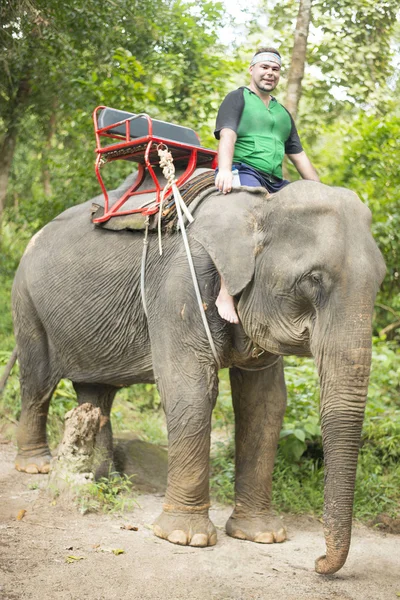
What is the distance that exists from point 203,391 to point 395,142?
5.63 m

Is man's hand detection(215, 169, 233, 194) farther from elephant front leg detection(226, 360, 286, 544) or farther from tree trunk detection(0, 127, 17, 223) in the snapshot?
tree trunk detection(0, 127, 17, 223)

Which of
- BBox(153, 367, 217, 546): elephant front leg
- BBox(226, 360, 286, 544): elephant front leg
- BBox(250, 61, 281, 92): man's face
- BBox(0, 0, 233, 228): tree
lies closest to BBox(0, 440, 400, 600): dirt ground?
BBox(153, 367, 217, 546): elephant front leg

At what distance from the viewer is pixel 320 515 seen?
17.7ft

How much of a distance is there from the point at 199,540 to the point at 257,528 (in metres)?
0.50

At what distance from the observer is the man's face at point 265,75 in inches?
184

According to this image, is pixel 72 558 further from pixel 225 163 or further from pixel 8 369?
pixel 8 369

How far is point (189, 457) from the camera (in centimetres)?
450

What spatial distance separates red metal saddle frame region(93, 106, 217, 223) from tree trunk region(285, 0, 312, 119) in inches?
58.1

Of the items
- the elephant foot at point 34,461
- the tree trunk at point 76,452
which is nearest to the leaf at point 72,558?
the tree trunk at point 76,452

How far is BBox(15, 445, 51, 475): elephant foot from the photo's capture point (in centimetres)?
598

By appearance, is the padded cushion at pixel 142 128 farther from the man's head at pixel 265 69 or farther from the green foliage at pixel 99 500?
the green foliage at pixel 99 500

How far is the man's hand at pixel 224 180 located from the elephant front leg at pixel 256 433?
1.24 meters

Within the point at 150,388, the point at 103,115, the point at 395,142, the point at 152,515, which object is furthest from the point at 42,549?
the point at 395,142

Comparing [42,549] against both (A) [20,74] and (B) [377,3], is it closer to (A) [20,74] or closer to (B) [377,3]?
(A) [20,74]
